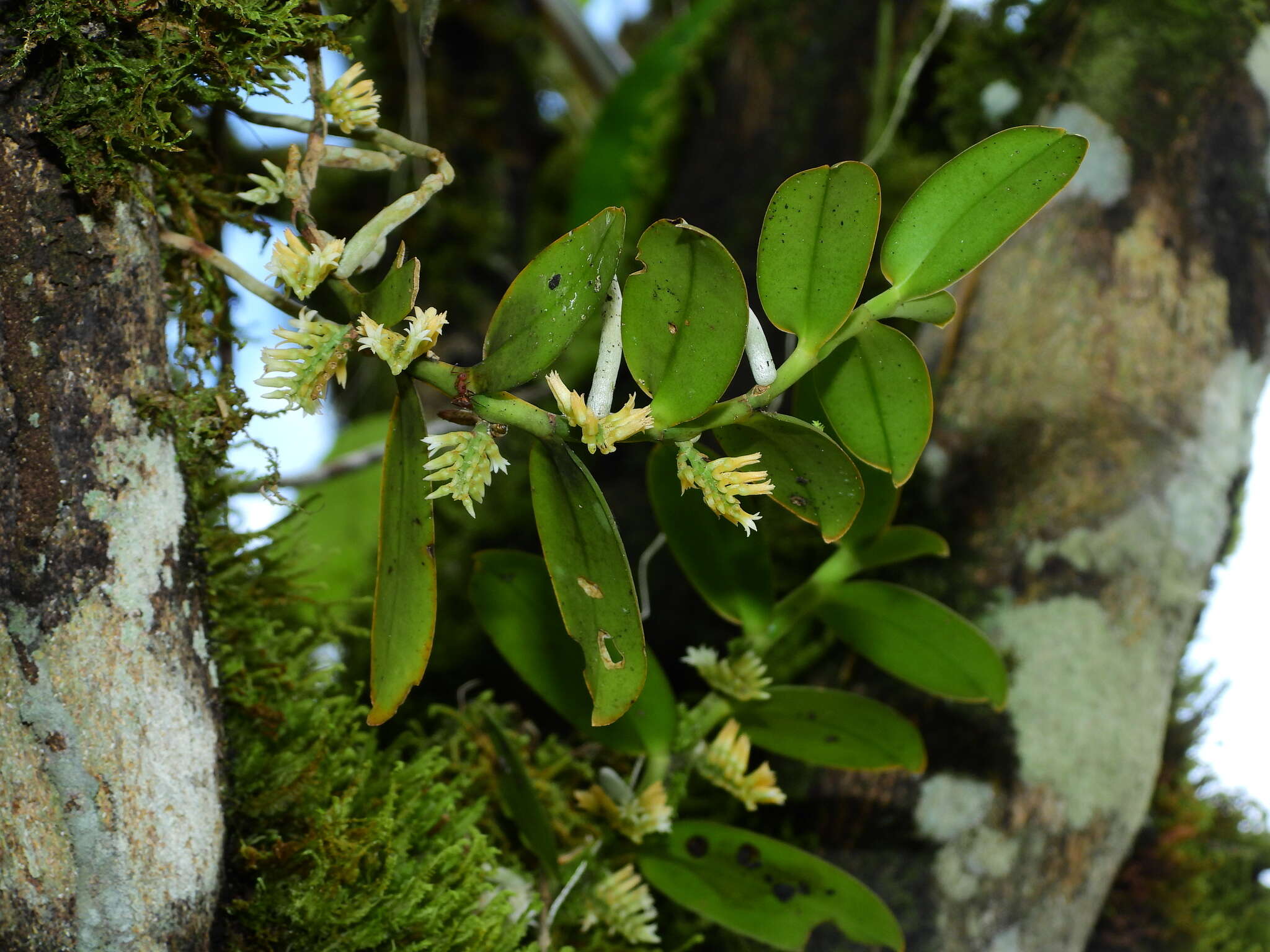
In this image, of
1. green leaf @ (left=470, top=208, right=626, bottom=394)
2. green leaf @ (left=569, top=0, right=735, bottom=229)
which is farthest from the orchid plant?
green leaf @ (left=569, top=0, right=735, bottom=229)

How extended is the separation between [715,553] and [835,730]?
150mm

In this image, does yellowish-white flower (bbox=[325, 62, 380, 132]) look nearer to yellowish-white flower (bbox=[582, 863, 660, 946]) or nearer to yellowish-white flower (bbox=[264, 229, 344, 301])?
yellowish-white flower (bbox=[264, 229, 344, 301])

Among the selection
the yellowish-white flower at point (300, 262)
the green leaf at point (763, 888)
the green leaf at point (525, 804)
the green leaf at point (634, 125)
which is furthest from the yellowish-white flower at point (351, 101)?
the green leaf at point (634, 125)

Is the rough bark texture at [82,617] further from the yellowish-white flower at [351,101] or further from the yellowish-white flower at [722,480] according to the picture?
the yellowish-white flower at [722,480]

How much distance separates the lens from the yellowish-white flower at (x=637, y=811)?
0.66m

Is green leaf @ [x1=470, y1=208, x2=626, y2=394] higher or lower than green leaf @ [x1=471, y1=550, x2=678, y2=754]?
below

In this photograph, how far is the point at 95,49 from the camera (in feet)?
1.60

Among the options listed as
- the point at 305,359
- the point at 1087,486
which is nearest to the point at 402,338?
the point at 305,359

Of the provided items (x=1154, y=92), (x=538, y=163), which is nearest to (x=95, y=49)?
(x=1154, y=92)

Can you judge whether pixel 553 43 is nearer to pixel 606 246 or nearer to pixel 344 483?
pixel 344 483

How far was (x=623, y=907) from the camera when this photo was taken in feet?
2.17

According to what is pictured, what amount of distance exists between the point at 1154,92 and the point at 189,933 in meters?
1.07

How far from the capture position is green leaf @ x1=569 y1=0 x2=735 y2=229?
1393 mm

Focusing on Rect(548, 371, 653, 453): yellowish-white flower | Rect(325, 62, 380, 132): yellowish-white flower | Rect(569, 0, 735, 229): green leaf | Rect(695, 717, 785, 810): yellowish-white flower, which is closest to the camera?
Rect(548, 371, 653, 453): yellowish-white flower
